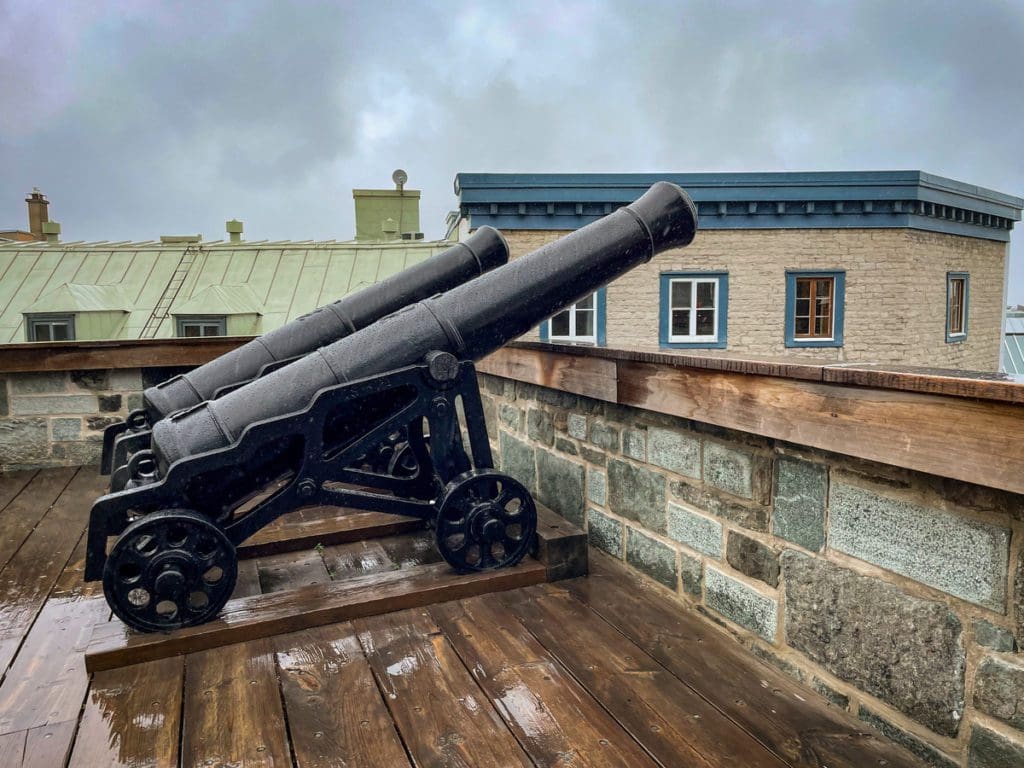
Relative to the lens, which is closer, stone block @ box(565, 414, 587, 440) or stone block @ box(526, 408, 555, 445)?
stone block @ box(565, 414, 587, 440)

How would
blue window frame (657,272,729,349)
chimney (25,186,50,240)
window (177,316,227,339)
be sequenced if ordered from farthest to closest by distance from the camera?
chimney (25,186,50,240) → blue window frame (657,272,729,349) → window (177,316,227,339)

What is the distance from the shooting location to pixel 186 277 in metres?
12.1

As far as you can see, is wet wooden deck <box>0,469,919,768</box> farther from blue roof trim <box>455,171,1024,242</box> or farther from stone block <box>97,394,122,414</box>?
blue roof trim <box>455,171,1024,242</box>

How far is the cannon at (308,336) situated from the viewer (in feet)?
10.6

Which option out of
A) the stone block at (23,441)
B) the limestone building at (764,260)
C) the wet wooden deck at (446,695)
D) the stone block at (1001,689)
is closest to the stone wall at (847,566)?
the stone block at (1001,689)

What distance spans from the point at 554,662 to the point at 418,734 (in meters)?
0.50

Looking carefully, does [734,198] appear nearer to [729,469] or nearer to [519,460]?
[519,460]

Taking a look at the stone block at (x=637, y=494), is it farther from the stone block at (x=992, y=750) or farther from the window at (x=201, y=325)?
the window at (x=201, y=325)

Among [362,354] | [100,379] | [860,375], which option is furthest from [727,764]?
[100,379]

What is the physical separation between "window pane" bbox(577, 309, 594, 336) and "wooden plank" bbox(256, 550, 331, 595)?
10004 mm

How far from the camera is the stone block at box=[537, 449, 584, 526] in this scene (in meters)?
3.17

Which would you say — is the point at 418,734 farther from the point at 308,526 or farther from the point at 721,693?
the point at 308,526

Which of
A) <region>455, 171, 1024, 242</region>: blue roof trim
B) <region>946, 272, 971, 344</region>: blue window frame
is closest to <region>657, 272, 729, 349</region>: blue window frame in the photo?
<region>455, 171, 1024, 242</region>: blue roof trim

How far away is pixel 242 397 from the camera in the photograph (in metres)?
2.54
